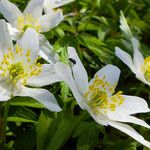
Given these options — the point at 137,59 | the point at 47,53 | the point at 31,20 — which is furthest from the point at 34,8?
the point at 137,59

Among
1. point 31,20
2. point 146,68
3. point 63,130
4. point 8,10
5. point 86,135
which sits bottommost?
point 146,68

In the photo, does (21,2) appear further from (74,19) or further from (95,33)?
(95,33)

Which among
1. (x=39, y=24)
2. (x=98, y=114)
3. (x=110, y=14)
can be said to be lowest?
(x=110, y=14)

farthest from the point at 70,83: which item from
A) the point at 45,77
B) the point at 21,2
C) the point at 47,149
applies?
the point at 21,2

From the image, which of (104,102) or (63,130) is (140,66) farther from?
(63,130)

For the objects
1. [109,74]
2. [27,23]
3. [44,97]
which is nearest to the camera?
[44,97]

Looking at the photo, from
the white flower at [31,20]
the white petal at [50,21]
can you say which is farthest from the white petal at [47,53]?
the white petal at [50,21]
